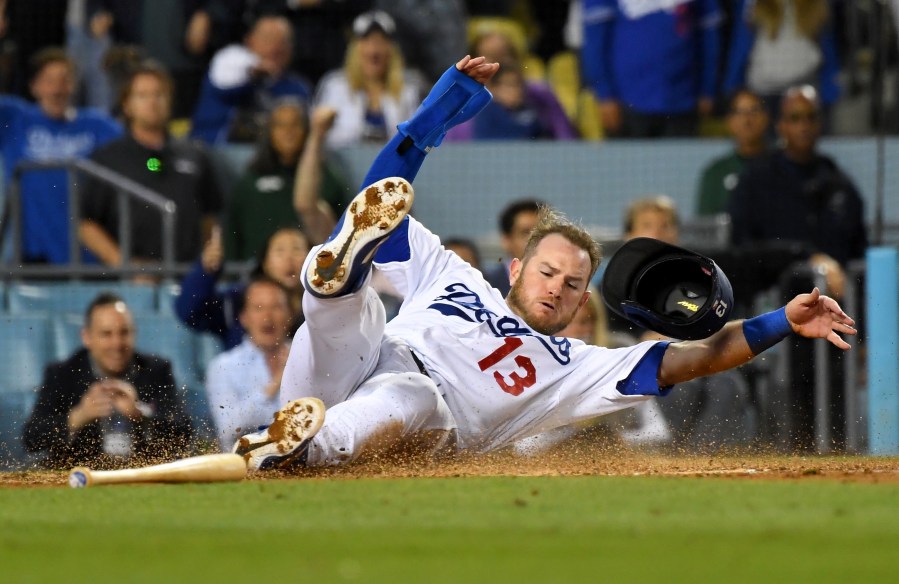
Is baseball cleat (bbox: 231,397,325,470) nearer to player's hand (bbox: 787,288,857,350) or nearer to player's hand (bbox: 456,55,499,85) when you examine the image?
player's hand (bbox: 787,288,857,350)

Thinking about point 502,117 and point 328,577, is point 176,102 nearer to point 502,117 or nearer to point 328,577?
point 502,117

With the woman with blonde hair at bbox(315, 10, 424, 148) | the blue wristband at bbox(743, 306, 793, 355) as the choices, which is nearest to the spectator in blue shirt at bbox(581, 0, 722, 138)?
the woman with blonde hair at bbox(315, 10, 424, 148)

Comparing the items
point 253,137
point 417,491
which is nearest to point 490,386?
point 417,491

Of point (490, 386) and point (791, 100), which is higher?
point (791, 100)


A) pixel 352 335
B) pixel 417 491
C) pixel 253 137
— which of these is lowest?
pixel 417 491

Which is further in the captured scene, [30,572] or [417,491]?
[417,491]

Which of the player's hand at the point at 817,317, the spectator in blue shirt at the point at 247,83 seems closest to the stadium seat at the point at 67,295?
the spectator in blue shirt at the point at 247,83

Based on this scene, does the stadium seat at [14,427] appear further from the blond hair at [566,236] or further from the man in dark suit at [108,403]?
the blond hair at [566,236]
